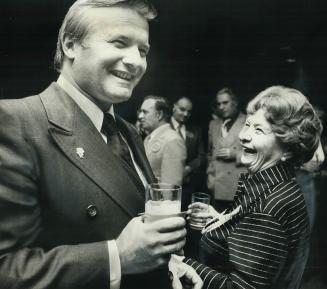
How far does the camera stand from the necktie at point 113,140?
0.94m

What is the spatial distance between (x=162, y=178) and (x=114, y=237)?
4.34 feet

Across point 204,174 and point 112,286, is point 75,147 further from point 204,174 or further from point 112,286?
point 204,174

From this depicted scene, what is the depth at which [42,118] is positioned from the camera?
0.78 m

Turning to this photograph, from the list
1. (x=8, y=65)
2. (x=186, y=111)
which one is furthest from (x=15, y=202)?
(x=186, y=111)

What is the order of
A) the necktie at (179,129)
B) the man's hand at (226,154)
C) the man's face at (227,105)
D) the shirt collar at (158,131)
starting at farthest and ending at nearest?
1. the necktie at (179,129)
2. the man's face at (227,105)
3. the man's hand at (226,154)
4. the shirt collar at (158,131)

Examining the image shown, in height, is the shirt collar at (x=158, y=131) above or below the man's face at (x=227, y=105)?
below

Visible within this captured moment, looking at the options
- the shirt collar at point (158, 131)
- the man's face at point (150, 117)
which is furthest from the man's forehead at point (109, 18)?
the man's face at point (150, 117)

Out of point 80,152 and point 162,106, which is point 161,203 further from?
point 162,106

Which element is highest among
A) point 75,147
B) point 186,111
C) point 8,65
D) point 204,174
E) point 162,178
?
point 8,65

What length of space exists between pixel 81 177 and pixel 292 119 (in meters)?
0.80

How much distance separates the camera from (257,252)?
0.99m

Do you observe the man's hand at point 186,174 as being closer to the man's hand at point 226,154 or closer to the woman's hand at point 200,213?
the man's hand at point 226,154

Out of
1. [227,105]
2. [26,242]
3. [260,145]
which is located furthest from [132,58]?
[227,105]

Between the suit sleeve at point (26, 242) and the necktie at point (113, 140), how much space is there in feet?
0.80
